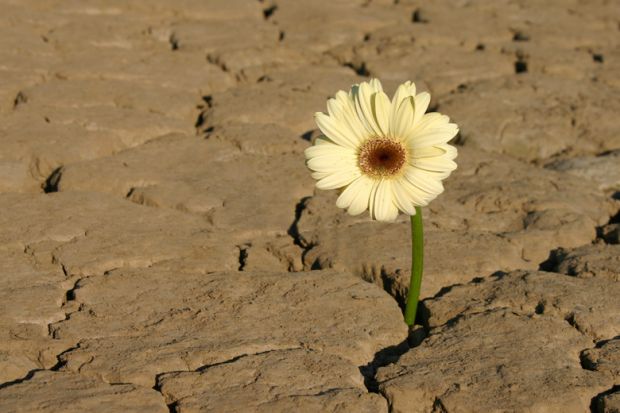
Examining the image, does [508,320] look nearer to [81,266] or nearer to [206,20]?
[81,266]

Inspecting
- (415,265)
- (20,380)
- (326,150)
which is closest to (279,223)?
(415,265)

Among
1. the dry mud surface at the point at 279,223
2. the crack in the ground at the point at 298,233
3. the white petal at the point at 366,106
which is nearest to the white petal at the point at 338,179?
the white petal at the point at 366,106

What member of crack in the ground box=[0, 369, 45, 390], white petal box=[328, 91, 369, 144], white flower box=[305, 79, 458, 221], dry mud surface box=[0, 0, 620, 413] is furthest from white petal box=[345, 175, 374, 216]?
crack in the ground box=[0, 369, 45, 390]

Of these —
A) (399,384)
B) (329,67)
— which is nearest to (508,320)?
(399,384)

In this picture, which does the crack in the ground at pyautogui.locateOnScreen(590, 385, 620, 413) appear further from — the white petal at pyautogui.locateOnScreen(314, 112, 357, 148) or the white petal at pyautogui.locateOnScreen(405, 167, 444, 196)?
the white petal at pyautogui.locateOnScreen(314, 112, 357, 148)

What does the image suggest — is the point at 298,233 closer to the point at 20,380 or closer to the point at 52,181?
the point at 52,181

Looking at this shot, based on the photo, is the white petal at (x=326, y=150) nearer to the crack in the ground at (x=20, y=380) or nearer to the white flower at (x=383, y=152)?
the white flower at (x=383, y=152)
